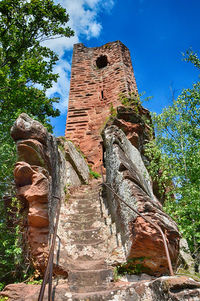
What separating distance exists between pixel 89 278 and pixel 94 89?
355 inches

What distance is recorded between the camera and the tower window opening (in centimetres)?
1212

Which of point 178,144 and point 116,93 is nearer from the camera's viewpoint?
point 178,144

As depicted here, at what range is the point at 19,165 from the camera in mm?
3281

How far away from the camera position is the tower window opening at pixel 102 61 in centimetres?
1212

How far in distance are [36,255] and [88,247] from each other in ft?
3.01

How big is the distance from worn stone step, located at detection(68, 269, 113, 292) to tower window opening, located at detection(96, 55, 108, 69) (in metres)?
11.2

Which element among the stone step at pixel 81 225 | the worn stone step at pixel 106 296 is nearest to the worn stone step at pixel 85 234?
the stone step at pixel 81 225

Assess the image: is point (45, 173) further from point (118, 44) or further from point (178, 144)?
point (118, 44)

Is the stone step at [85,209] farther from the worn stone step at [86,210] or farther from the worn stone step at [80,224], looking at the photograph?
the worn stone step at [80,224]

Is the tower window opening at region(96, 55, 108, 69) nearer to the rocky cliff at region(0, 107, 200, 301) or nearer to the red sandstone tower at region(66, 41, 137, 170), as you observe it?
the red sandstone tower at region(66, 41, 137, 170)

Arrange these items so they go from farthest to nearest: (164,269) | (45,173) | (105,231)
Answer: (105,231) → (45,173) → (164,269)

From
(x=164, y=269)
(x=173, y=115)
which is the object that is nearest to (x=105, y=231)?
(x=164, y=269)

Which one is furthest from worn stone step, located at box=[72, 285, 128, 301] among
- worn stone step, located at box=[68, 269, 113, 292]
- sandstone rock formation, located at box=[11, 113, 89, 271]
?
sandstone rock formation, located at box=[11, 113, 89, 271]

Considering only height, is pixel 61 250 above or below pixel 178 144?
below
